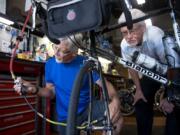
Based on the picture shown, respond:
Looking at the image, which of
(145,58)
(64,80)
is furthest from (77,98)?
(64,80)

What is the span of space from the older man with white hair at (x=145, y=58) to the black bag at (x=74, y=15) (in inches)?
15.5

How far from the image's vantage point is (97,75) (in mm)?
1237

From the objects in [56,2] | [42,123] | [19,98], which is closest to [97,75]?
[56,2]

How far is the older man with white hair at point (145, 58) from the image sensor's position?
1.61 metres

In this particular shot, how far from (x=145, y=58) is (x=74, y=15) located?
0.60 meters

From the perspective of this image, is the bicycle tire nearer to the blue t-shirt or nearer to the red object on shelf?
the blue t-shirt

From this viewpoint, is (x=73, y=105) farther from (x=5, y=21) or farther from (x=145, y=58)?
(x=5, y=21)

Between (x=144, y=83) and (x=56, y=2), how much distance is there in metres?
1.06

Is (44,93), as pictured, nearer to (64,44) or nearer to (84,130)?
(64,44)

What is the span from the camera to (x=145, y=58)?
1582 millimetres

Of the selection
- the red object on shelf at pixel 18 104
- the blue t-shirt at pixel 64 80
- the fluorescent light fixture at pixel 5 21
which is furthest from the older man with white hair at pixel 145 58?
the fluorescent light fixture at pixel 5 21

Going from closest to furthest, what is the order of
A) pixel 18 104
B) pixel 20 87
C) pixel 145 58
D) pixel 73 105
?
pixel 73 105 < pixel 20 87 < pixel 145 58 < pixel 18 104

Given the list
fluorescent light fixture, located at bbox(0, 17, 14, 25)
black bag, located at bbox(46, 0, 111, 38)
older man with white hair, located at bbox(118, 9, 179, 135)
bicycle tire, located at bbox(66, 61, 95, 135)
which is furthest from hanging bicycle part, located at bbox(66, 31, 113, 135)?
fluorescent light fixture, located at bbox(0, 17, 14, 25)

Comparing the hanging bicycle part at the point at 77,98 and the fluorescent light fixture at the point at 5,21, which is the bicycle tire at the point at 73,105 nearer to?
the hanging bicycle part at the point at 77,98
